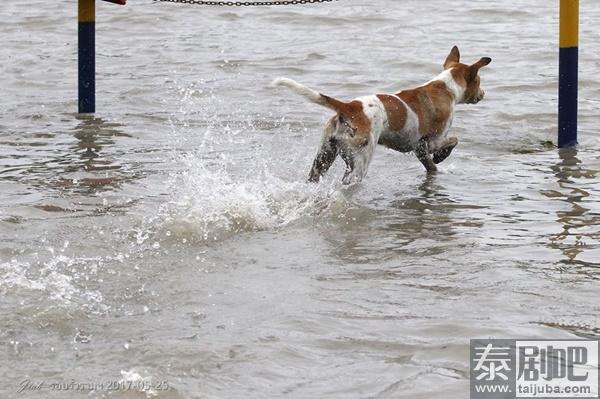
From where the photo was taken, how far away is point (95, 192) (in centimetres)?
754

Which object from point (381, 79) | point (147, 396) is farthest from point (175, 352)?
point (381, 79)

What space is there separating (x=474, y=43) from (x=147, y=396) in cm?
1094

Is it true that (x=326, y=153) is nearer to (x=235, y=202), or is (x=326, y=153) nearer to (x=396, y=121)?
(x=396, y=121)

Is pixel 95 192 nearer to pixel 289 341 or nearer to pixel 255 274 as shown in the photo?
pixel 255 274

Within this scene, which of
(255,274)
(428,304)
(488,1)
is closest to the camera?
(428,304)

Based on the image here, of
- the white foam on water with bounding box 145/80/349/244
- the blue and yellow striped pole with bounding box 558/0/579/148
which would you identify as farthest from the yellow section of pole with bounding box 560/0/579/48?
the white foam on water with bounding box 145/80/349/244

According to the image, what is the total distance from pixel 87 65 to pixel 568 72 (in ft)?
13.4

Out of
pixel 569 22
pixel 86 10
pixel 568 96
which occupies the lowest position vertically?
pixel 568 96

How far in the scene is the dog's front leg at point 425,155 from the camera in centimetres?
802

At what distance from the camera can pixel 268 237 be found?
6.52m

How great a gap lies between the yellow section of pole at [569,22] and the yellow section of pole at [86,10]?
3897 millimetres

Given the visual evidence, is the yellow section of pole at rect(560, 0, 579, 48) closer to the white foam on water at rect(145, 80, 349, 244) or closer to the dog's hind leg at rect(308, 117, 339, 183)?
the white foam on water at rect(145, 80, 349, 244)

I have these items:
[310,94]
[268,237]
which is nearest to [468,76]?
[310,94]

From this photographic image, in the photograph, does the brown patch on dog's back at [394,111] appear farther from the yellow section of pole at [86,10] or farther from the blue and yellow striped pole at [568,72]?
the yellow section of pole at [86,10]
